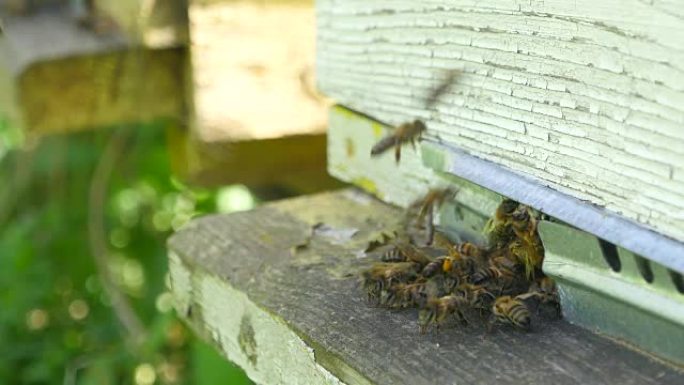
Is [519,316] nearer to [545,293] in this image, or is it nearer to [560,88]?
[545,293]

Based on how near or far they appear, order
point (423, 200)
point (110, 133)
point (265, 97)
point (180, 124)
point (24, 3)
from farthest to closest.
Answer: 1. point (110, 133)
2. point (24, 3)
3. point (180, 124)
4. point (265, 97)
5. point (423, 200)

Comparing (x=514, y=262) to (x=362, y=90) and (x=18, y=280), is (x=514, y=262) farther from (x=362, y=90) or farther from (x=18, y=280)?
(x=18, y=280)

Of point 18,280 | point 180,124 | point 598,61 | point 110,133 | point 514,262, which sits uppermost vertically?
point 598,61

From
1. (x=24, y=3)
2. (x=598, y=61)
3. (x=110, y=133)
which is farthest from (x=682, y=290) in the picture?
(x=110, y=133)

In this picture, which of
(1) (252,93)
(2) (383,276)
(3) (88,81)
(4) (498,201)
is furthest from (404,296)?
(3) (88,81)

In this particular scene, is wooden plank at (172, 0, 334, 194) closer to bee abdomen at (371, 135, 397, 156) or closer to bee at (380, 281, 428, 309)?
bee abdomen at (371, 135, 397, 156)

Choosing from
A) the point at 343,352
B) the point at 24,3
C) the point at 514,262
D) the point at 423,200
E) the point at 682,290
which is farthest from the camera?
the point at 24,3
